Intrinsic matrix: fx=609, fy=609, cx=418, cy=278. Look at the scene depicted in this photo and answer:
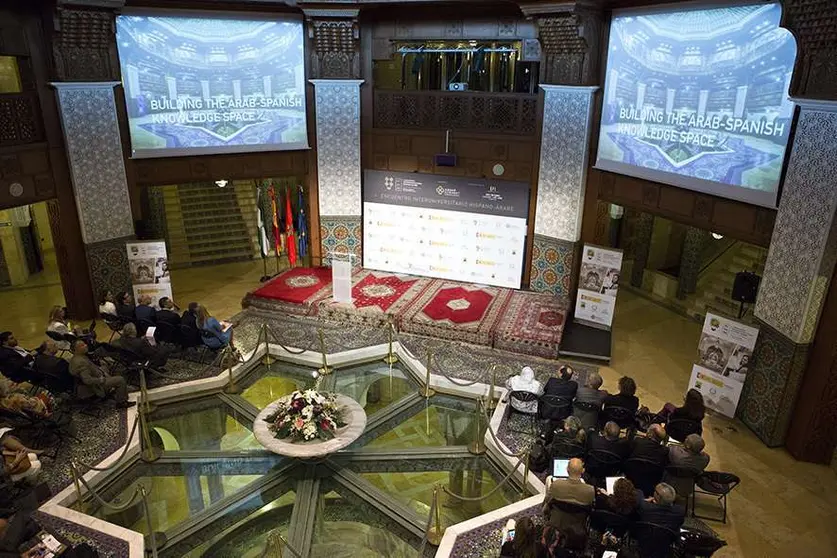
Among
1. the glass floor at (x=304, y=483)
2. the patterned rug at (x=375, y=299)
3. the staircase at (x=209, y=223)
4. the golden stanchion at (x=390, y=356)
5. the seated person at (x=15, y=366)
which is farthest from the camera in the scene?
the staircase at (x=209, y=223)

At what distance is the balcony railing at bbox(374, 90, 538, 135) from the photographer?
10.9 meters

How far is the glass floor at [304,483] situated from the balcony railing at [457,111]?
5.31m

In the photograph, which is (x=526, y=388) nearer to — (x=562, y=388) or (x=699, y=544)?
(x=562, y=388)

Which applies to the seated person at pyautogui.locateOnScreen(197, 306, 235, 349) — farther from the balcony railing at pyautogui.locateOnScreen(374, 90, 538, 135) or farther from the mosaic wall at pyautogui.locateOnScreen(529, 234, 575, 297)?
the mosaic wall at pyautogui.locateOnScreen(529, 234, 575, 297)

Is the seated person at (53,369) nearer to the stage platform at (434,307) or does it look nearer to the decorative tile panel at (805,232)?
the stage platform at (434,307)

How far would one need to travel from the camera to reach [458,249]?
463 inches

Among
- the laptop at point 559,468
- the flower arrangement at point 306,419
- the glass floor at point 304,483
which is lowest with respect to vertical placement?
the glass floor at point 304,483

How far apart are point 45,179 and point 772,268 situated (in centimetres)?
1060

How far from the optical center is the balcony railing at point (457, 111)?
10.9 m

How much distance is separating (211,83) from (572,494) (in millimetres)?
9139

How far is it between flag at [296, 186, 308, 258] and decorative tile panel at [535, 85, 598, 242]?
468cm

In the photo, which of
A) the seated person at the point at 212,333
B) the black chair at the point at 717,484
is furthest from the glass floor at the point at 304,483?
the black chair at the point at 717,484

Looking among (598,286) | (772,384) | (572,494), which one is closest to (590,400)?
(572,494)

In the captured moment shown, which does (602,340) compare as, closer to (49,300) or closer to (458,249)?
(458,249)
